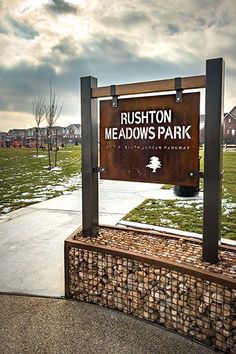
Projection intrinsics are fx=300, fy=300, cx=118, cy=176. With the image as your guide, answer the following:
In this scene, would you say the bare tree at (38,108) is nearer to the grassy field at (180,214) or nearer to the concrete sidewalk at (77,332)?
the grassy field at (180,214)

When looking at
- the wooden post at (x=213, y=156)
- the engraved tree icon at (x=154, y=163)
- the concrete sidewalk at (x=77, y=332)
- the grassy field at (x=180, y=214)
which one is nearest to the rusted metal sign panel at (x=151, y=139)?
the engraved tree icon at (x=154, y=163)

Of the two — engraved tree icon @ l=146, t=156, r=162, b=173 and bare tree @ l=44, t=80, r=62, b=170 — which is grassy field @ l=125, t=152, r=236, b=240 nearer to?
engraved tree icon @ l=146, t=156, r=162, b=173

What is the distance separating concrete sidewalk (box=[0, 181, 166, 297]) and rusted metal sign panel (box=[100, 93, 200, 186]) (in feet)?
4.20

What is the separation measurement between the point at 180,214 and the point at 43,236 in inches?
100

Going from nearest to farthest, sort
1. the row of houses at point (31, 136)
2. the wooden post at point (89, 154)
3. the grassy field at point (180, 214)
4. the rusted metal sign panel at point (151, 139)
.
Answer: the rusted metal sign panel at point (151, 139)
the wooden post at point (89, 154)
the grassy field at point (180, 214)
the row of houses at point (31, 136)

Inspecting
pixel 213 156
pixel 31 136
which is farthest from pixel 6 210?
pixel 31 136

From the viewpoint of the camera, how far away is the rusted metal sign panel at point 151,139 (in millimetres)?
2551

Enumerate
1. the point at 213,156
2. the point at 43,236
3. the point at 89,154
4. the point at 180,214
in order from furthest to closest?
1. the point at 180,214
2. the point at 43,236
3. the point at 89,154
4. the point at 213,156

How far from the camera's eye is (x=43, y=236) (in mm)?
4469

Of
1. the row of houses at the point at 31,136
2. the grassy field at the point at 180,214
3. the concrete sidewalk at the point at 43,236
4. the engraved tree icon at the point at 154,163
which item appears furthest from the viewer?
the row of houses at the point at 31,136

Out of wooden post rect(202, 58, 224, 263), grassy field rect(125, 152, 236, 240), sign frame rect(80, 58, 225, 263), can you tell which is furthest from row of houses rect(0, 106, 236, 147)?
wooden post rect(202, 58, 224, 263)

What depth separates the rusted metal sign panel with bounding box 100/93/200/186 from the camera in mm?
2551

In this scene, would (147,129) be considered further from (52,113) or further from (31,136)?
(31,136)

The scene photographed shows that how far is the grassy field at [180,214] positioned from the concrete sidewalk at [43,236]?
1.12ft
